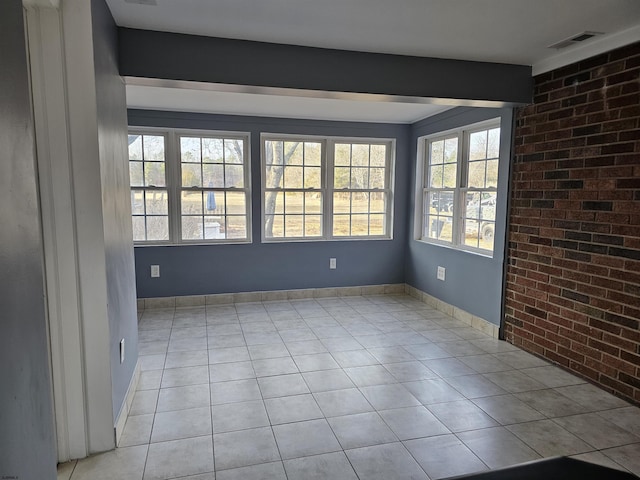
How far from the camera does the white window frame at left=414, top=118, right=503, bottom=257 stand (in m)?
4.15

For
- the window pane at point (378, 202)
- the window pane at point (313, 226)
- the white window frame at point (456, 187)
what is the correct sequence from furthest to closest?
1. the window pane at point (378, 202)
2. the window pane at point (313, 226)
3. the white window frame at point (456, 187)

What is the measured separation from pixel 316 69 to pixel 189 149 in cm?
243

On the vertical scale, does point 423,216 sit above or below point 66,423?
above

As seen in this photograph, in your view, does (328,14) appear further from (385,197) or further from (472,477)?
(385,197)

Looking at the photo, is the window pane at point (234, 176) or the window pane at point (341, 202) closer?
the window pane at point (234, 176)

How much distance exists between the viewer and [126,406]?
2482mm

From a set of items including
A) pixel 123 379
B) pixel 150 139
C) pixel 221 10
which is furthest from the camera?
pixel 150 139

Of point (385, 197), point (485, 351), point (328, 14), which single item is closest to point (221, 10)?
point (328, 14)

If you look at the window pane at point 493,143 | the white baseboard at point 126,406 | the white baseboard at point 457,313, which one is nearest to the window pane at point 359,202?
the white baseboard at point 457,313

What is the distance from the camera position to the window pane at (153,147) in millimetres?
4633

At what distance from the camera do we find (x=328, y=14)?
2.34m

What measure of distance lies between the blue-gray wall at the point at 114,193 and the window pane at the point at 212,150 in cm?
212

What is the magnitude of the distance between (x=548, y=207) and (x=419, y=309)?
202cm

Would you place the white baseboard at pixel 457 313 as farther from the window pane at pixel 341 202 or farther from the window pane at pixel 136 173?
the window pane at pixel 136 173
